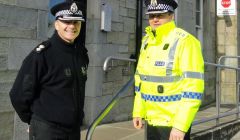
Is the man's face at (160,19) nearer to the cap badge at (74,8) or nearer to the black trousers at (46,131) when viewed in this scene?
the cap badge at (74,8)

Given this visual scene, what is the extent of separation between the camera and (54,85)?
2.86 metres

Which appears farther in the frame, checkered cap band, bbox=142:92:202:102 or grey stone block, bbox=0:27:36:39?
grey stone block, bbox=0:27:36:39

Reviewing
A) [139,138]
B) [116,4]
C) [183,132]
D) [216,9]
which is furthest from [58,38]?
[216,9]

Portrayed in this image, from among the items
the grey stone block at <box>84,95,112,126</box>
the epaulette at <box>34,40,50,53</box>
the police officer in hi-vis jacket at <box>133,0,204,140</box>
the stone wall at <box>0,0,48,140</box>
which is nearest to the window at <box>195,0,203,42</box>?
the grey stone block at <box>84,95,112,126</box>

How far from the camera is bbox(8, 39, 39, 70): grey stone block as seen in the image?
497 centimetres

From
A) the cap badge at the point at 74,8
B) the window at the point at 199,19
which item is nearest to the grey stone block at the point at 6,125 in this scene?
the cap badge at the point at 74,8

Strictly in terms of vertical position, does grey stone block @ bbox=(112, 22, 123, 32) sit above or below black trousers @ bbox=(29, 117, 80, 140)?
above

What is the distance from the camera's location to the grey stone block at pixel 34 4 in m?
5.10

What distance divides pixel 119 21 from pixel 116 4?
0.31 metres

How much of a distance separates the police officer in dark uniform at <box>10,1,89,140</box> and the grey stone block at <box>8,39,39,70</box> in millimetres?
2143

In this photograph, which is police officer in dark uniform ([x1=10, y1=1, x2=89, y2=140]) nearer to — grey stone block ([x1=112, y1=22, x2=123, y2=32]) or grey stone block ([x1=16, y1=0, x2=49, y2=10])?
grey stone block ([x1=16, y1=0, x2=49, y2=10])

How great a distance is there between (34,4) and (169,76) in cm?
284

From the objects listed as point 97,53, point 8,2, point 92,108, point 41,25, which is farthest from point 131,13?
point 8,2

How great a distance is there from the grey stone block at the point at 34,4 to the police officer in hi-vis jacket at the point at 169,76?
2416 mm
